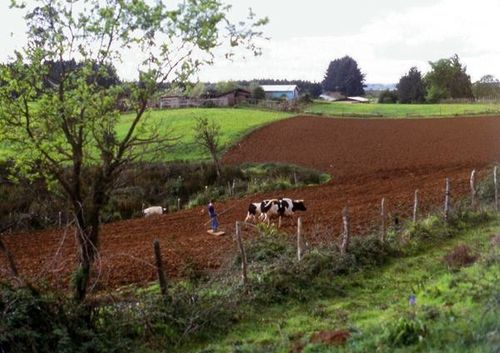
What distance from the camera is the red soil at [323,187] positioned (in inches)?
632

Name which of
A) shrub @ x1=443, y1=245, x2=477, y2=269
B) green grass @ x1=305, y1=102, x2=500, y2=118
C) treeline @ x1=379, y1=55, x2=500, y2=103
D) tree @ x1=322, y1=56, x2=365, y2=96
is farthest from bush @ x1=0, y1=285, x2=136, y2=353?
tree @ x1=322, y1=56, x2=365, y2=96

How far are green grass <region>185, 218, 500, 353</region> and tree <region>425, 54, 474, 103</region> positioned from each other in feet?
199

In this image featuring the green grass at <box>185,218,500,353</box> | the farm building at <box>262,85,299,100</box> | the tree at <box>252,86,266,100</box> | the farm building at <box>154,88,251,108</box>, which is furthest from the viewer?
the farm building at <box>262,85,299,100</box>

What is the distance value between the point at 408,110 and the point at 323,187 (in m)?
39.5

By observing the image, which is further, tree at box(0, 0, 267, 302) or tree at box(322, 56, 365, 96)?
tree at box(322, 56, 365, 96)

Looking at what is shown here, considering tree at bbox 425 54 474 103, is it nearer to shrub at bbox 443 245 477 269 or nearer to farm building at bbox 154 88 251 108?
farm building at bbox 154 88 251 108

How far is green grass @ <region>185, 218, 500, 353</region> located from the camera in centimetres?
743

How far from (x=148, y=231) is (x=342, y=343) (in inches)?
666

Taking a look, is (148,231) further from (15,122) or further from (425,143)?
(425,143)

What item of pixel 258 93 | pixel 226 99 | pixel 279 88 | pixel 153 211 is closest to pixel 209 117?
pixel 226 99

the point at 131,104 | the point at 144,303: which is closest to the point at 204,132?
the point at 131,104

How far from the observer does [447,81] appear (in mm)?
73000

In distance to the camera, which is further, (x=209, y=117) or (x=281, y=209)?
(x=209, y=117)

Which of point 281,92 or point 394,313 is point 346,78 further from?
point 394,313
